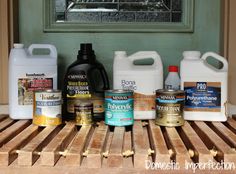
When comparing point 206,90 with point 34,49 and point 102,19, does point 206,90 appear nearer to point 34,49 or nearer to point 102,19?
point 102,19

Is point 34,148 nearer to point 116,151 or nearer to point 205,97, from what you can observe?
point 116,151

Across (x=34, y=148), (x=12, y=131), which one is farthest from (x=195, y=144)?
(x=12, y=131)

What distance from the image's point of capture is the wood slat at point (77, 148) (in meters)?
0.81

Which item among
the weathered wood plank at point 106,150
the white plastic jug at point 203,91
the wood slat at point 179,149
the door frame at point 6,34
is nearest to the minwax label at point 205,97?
the white plastic jug at point 203,91

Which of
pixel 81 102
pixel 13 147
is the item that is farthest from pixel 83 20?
pixel 13 147

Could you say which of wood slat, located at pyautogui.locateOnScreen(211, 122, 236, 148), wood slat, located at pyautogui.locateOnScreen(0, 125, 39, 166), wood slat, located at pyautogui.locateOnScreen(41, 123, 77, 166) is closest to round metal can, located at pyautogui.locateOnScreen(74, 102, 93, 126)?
wood slat, located at pyautogui.locateOnScreen(41, 123, 77, 166)

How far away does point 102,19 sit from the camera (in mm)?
1413

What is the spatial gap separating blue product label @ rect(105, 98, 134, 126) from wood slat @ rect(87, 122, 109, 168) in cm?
4

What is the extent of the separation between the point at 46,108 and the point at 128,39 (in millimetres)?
464

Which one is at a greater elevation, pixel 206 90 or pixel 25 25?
pixel 25 25

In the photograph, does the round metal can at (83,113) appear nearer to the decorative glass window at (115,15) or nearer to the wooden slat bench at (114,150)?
the wooden slat bench at (114,150)

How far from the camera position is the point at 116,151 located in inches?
33.1

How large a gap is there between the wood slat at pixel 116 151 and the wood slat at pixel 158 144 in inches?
3.0

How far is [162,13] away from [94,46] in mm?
284
